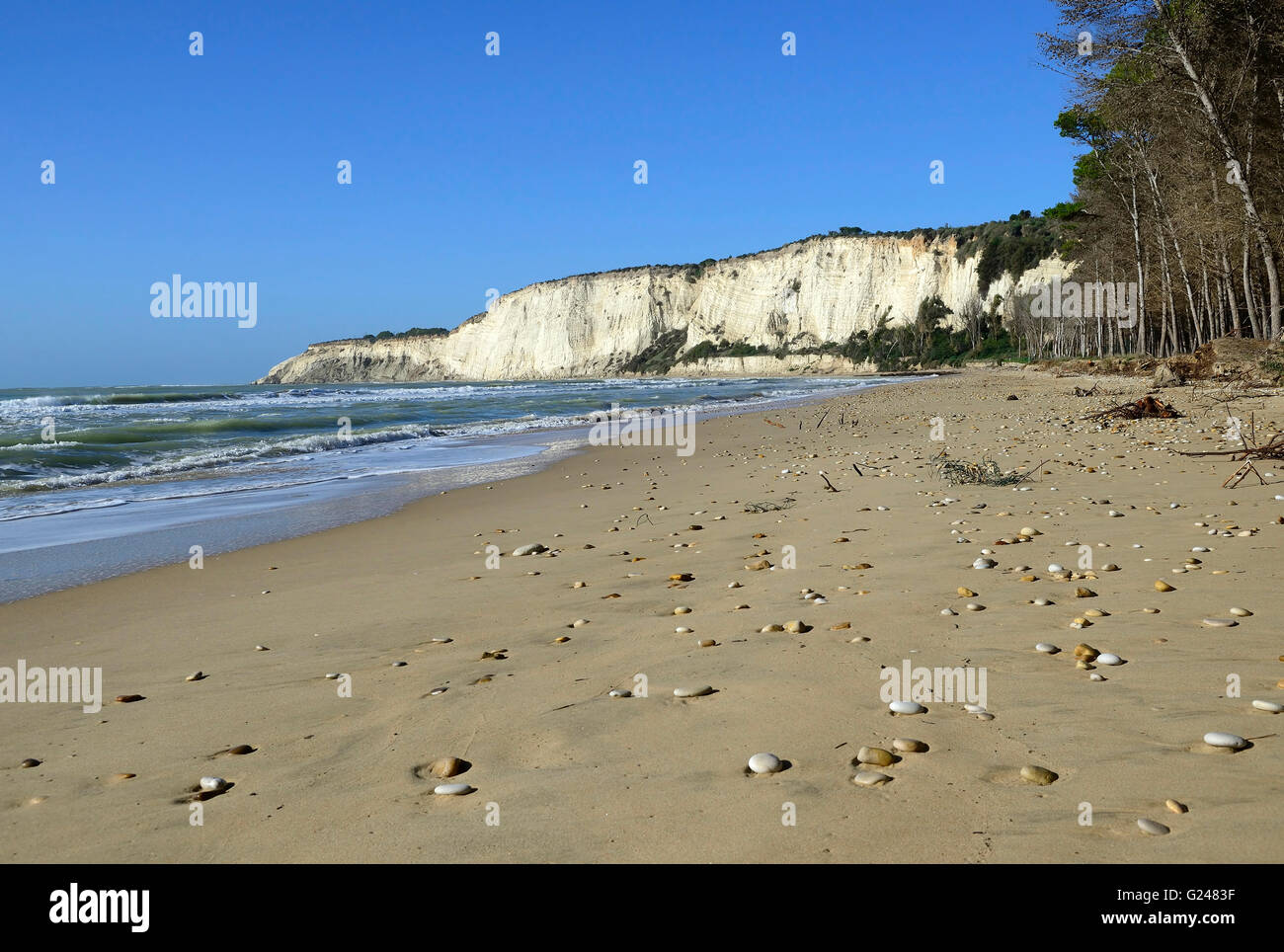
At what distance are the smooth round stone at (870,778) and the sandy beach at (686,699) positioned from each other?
0.07 ft

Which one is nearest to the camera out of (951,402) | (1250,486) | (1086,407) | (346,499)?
(1250,486)

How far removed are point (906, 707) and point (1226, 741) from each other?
932 mm

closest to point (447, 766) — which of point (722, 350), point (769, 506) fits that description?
point (769, 506)

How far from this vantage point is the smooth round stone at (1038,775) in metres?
2.37

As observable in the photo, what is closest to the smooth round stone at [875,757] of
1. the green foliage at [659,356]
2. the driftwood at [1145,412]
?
the driftwood at [1145,412]

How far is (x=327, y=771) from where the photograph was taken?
9.27 feet

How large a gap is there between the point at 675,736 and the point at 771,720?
1.14ft

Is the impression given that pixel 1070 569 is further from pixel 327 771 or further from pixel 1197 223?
pixel 1197 223

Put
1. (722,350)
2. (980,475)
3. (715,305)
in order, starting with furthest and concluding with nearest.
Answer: (715,305) < (722,350) < (980,475)

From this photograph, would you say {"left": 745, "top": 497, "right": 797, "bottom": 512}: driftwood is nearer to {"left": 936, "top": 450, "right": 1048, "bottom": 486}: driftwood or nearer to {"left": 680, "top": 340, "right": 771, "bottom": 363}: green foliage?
{"left": 936, "top": 450, "right": 1048, "bottom": 486}: driftwood

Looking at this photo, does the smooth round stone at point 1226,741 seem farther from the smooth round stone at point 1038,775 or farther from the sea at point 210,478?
the sea at point 210,478

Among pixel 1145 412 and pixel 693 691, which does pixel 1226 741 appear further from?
pixel 1145 412

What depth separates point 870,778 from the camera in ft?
8.04
